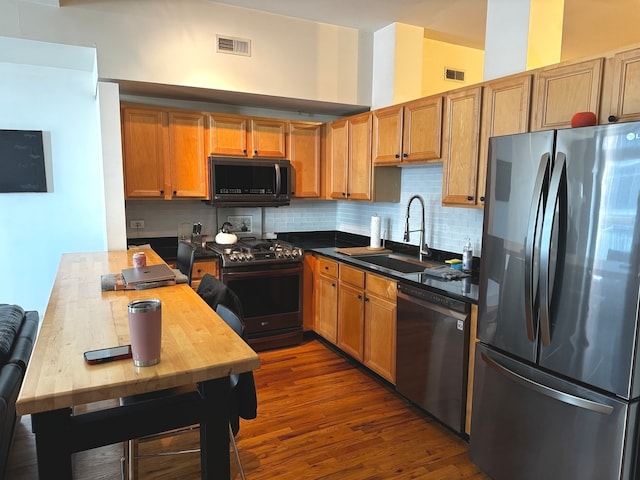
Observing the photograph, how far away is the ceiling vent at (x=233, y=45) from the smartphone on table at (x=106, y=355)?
275 centimetres

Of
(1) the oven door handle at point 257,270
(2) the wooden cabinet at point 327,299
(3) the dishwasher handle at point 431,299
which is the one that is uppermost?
(3) the dishwasher handle at point 431,299

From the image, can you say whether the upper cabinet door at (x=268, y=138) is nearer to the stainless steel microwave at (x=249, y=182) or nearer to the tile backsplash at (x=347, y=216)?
the stainless steel microwave at (x=249, y=182)

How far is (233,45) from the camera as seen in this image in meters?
3.42

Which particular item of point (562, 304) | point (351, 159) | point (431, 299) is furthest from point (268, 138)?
point (562, 304)

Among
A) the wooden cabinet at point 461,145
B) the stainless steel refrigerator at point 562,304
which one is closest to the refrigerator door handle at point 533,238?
the stainless steel refrigerator at point 562,304

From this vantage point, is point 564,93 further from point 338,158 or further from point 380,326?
point 338,158

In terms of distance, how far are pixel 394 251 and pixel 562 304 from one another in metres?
2.17

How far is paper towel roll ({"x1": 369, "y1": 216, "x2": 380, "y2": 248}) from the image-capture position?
12.8ft

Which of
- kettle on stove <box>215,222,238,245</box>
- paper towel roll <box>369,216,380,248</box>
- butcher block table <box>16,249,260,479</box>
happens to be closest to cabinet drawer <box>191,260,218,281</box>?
kettle on stove <box>215,222,238,245</box>

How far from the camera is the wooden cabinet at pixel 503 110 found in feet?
7.64

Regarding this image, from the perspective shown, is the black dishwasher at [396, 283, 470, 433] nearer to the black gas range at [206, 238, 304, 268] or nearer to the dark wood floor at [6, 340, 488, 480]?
the dark wood floor at [6, 340, 488, 480]

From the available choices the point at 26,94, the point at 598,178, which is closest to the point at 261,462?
the point at 598,178

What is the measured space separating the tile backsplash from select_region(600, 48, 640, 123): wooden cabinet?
125 cm

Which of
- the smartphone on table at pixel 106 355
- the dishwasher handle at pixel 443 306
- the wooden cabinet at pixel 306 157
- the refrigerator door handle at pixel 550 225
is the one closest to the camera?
the smartphone on table at pixel 106 355
